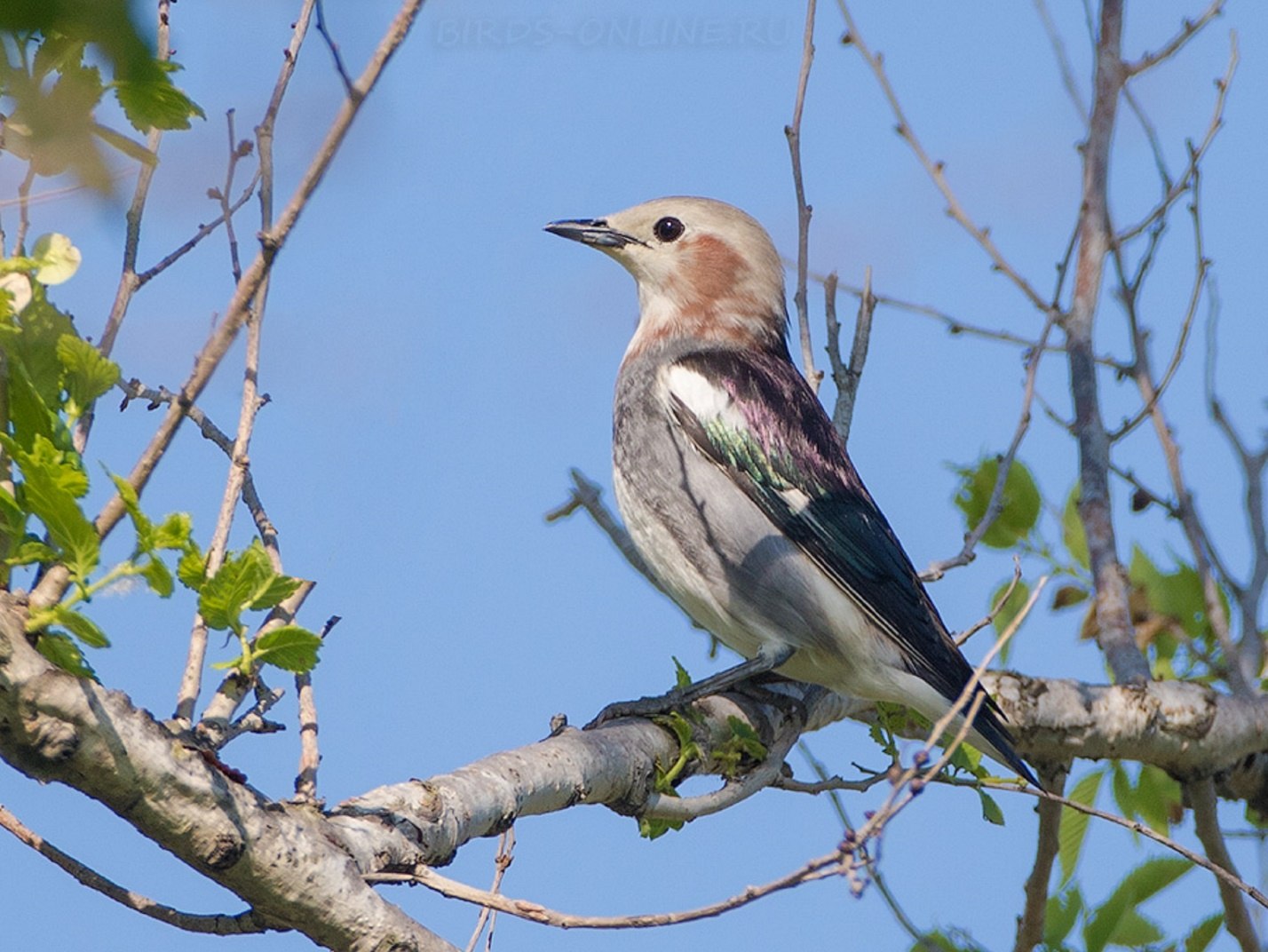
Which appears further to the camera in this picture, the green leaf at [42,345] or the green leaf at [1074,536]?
the green leaf at [1074,536]

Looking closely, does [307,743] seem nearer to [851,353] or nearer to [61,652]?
[61,652]

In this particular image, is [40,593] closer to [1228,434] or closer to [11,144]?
[11,144]

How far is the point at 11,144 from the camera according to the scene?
258 cm

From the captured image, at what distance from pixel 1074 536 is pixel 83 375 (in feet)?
14.8

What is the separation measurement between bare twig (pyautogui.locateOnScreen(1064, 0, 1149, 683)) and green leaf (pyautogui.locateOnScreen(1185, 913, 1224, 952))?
1.01 metres

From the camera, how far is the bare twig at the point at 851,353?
5477mm

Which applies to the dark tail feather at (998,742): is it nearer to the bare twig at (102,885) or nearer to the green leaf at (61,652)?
the bare twig at (102,885)

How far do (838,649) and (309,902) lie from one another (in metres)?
2.89

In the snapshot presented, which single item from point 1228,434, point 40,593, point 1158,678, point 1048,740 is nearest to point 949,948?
point 1048,740

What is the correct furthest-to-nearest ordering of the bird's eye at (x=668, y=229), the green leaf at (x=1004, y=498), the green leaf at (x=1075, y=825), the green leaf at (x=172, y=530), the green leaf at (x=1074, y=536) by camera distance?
the bird's eye at (x=668, y=229), the green leaf at (x=1074, y=536), the green leaf at (x=1004, y=498), the green leaf at (x=1075, y=825), the green leaf at (x=172, y=530)

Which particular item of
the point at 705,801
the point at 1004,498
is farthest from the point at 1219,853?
the point at 705,801

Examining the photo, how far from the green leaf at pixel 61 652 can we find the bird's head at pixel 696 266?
4.11 m

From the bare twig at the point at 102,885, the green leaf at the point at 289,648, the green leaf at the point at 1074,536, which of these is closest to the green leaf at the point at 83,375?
the green leaf at the point at 289,648

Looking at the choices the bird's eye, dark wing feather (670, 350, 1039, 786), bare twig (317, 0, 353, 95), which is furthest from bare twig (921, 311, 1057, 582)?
bare twig (317, 0, 353, 95)
